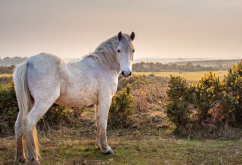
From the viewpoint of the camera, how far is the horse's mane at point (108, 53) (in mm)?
4045

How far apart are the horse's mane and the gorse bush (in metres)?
2.80

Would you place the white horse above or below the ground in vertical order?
above

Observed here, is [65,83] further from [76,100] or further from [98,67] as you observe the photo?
[98,67]

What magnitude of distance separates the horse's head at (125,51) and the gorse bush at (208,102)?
2.74 m

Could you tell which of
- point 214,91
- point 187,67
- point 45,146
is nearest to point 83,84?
point 45,146

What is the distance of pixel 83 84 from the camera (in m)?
3.51

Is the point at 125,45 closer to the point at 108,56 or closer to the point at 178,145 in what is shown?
the point at 108,56

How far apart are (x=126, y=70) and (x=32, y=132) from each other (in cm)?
198

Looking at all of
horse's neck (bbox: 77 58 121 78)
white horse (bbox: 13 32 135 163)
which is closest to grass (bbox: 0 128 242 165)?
white horse (bbox: 13 32 135 163)

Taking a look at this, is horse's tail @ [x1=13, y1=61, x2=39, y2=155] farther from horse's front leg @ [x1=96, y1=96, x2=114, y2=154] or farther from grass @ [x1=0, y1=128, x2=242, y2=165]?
horse's front leg @ [x1=96, y1=96, x2=114, y2=154]

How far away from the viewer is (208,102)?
6125 mm

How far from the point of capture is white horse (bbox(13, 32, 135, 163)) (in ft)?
9.85

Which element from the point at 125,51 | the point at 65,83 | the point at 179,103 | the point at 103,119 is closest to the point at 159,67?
the point at 179,103

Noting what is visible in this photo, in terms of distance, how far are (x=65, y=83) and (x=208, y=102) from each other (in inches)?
189
